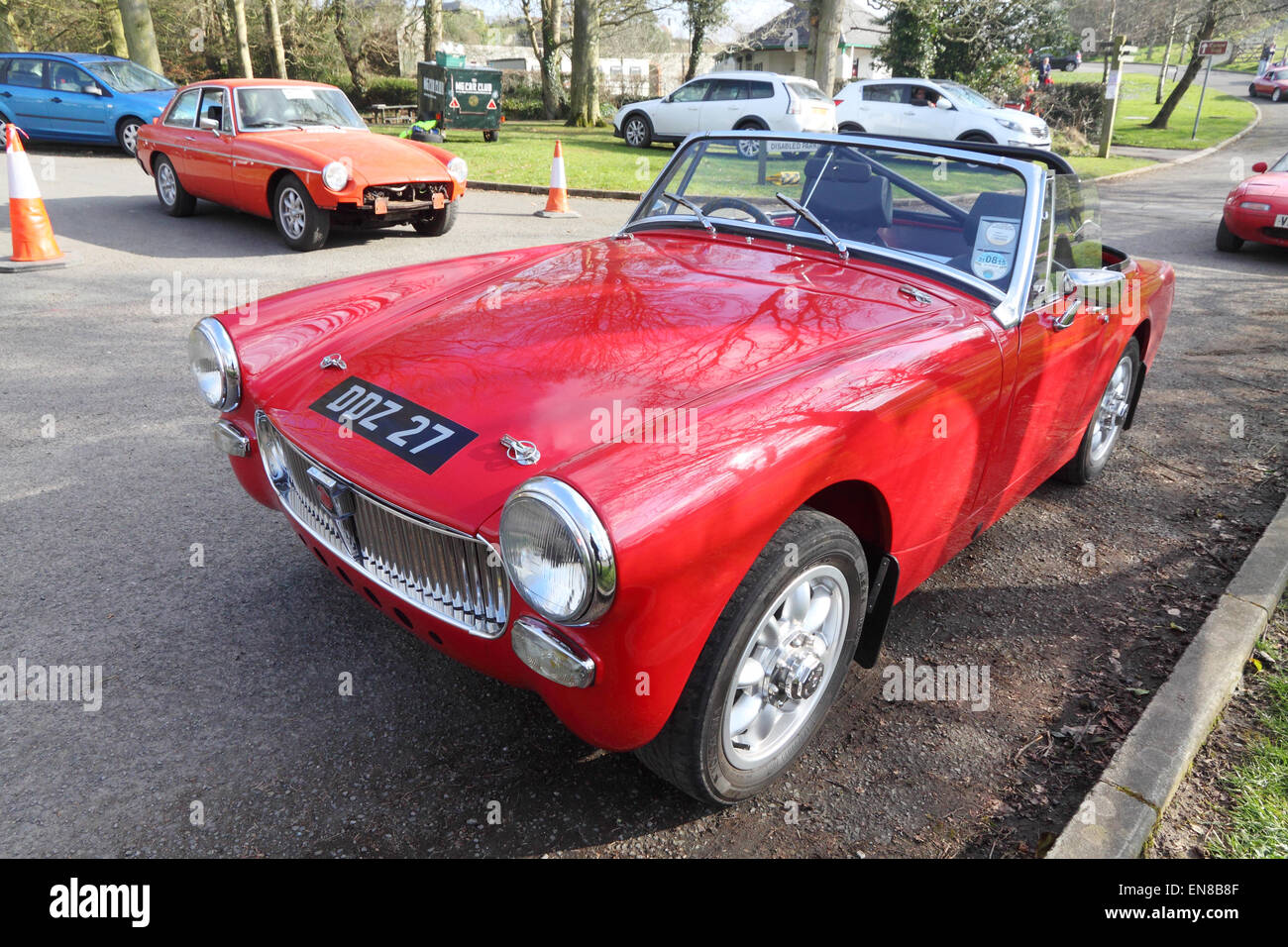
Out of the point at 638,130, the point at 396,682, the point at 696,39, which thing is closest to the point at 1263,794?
the point at 396,682

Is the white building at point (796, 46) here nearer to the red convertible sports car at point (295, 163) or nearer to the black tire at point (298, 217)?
the red convertible sports car at point (295, 163)

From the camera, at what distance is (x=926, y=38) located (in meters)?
24.2

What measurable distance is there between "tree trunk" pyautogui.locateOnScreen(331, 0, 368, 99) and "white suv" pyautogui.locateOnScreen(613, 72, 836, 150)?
15.0m

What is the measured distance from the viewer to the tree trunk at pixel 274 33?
24.2 m

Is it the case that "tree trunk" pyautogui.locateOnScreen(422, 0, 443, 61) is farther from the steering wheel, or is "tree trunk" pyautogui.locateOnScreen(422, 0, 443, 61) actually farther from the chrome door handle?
the chrome door handle

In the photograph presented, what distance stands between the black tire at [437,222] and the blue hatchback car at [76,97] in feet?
28.0

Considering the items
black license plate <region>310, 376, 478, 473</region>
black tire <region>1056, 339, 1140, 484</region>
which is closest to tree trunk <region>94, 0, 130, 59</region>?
black license plate <region>310, 376, 478, 473</region>

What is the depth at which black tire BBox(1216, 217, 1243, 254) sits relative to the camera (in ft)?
33.0

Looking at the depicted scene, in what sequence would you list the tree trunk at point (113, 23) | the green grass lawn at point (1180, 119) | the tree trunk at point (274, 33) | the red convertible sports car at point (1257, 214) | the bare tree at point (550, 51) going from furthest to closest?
the bare tree at point (550, 51), the green grass lawn at point (1180, 119), the tree trunk at point (274, 33), the tree trunk at point (113, 23), the red convertible sports car at point (1257, 214)

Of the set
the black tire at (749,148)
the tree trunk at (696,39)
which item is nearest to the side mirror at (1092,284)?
the black tire at (749,148)

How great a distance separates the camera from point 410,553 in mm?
2225

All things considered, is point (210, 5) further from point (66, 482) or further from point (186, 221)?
point (66, 482)

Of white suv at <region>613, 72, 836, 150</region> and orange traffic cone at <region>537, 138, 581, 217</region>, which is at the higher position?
white suv at <region>613, 72, 836, 150</region>

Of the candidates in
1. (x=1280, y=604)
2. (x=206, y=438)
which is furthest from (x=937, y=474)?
(x=206, y=438)
